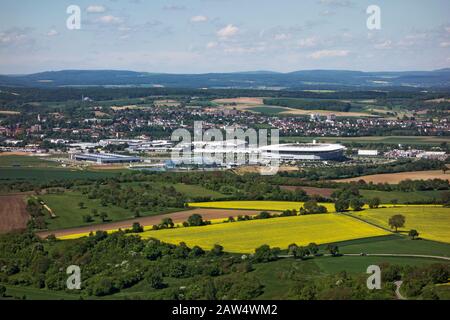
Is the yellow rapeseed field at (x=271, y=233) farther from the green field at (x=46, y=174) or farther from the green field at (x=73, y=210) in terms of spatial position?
the green field at (x=46, y=174)

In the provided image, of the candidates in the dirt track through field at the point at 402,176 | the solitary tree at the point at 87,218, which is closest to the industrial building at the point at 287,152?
the dirt track through field at the point at 402,176

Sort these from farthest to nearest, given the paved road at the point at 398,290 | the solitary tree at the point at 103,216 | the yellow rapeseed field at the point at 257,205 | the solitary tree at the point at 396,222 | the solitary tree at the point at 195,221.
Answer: the yellow rapeseed field at the point at 257,205 → the solitary tree at the point at 103,216 → the solitary tree at the point at 195,221 → the solitary tree at the point at 396,222 → the paved road at the point at 398,290

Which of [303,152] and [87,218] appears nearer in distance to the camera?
[87,218]

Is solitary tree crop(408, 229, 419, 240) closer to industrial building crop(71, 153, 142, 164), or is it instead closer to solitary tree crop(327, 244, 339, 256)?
solitary tree crop(327, 244, 339, 256)

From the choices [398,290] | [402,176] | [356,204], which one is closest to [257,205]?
[356,204]

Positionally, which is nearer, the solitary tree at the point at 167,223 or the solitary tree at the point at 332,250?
the solitary tree at the point at 332,250

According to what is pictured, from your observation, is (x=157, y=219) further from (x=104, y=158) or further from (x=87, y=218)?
(x=104, y=158)
